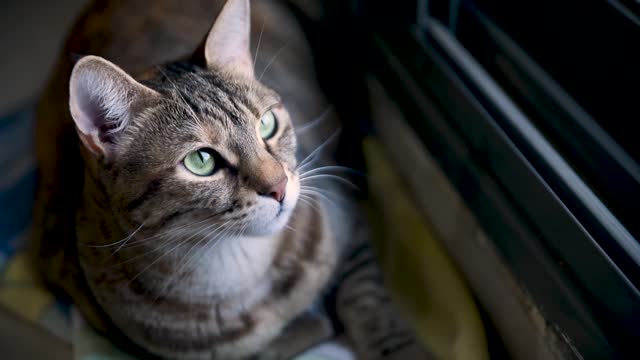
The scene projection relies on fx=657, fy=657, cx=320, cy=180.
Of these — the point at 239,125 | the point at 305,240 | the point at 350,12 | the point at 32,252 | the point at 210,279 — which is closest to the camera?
the point at 239,125

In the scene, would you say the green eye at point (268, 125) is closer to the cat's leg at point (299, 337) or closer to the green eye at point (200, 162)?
the green eye at point (200, 162)

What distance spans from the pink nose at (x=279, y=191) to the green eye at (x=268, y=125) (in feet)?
0.24

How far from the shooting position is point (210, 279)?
90 cm

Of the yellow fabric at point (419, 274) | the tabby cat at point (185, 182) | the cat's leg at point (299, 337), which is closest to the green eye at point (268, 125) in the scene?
the tabby cat at point (185, 182)

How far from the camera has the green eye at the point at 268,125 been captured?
82 cm

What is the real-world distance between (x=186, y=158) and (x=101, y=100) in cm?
11

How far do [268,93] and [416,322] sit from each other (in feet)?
1.65

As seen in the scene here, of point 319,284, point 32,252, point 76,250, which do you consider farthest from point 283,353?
point 32,252

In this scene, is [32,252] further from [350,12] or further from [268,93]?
[350,12]

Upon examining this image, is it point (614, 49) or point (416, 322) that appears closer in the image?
point (614, 49)

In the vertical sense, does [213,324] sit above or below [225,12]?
below

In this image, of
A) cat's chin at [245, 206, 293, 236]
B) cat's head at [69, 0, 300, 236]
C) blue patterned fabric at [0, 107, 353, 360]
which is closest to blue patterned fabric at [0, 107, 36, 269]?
blue patterned fabric at [0, 107, 353, 360]

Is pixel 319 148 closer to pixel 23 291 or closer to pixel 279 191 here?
pixel 279 191

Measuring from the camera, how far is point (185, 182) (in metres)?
0.76
